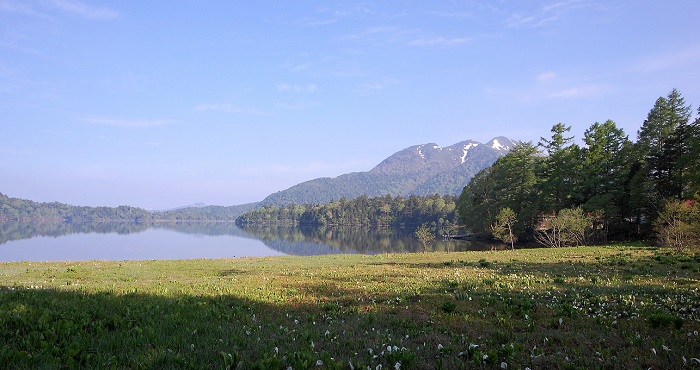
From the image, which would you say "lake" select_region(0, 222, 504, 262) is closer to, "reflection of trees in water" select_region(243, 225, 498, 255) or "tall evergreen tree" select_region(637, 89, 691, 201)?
"reflection of trees in water" select_region(243, 225, 498, 255)

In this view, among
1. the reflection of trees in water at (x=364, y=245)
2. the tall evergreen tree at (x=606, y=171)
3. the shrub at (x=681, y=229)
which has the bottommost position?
the reflection of trees in water at (x=364, y=245)

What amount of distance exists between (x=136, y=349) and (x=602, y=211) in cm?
6751

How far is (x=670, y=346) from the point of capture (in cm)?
670

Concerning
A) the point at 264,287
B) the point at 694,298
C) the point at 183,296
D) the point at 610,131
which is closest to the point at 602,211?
the point at 610,131

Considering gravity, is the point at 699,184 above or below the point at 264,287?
above

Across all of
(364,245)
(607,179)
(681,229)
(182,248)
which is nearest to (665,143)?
(607,179)

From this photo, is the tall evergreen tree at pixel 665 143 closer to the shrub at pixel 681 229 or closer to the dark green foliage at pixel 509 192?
the shrub at pixel 681 229

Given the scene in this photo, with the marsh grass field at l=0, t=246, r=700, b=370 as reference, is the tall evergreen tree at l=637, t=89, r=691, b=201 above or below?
above

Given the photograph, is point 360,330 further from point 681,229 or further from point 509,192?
point 509,192

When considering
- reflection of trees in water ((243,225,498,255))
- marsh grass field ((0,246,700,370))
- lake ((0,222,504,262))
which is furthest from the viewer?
reflection of trees in water ((243,225,498,255))

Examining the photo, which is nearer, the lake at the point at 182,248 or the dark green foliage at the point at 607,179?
the dark green foliage at the point at 607,179

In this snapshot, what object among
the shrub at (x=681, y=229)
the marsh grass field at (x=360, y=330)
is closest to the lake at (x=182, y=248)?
the shrub at (x=681, y=229)

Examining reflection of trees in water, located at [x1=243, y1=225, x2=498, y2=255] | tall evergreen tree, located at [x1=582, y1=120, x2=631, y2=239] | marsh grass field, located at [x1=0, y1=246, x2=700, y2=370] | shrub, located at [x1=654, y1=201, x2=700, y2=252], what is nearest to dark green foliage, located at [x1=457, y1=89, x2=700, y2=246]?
tall evergreen tree, located at [x1=582, y1=120, x2=631, y2=239]

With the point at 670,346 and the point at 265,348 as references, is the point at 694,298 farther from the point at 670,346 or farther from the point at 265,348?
the point at 265,348
